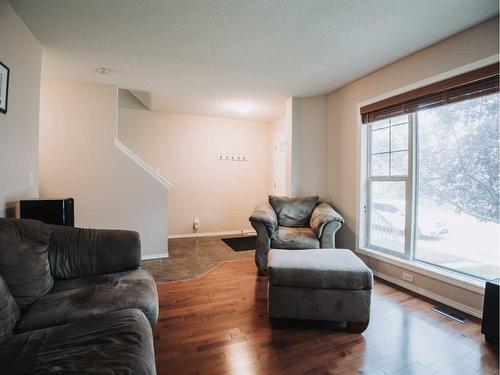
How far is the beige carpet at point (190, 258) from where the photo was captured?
292cm

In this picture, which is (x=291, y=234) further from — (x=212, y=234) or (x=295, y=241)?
(x=212, y=234)

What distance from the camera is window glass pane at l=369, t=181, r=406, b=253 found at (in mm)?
2701

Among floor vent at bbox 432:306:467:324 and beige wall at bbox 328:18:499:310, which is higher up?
beige wall at bbox 328:18:499:310


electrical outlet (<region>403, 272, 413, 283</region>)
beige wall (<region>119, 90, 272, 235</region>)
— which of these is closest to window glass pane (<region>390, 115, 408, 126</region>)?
electrical outlet (<region>403, 272, 413, 283</region>)

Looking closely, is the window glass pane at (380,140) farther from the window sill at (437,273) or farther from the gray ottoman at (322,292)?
the gray ottoman at (322,292)

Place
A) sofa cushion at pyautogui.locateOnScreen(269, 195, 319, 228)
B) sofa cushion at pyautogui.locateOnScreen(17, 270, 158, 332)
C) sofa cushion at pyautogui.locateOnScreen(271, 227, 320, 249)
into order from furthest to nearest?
sofa cushion at pyautogui.locateOnScreen(269, 195, 319, 228) < sofa cushion at pyautogui.locateOnScreen(271, 227, 320, 249) < sofa cushion at pyautogui.locateOnScreen(17, 270, 158, 332)

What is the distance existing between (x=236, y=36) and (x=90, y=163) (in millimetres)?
2430

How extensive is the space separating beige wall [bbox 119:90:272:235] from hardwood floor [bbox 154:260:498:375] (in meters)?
2.71

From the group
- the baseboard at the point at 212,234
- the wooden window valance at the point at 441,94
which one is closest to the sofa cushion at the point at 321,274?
the wooden window valance at the point at 441,94

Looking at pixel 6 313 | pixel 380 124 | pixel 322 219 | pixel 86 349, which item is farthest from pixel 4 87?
pixel 380 124

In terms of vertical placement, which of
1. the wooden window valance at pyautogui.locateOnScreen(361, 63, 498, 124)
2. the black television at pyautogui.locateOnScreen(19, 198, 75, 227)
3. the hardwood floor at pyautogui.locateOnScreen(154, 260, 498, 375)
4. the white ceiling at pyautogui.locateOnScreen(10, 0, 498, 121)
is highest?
the white ceiling at pyautogui.locateOnScreen(10, 0, 498, 121)

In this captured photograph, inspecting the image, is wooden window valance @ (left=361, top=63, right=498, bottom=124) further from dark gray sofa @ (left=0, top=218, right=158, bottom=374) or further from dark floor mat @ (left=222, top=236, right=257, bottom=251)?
dark gray sofa @ (left=0, top=218, right=158, bottom=374)

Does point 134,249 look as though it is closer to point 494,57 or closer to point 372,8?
point 372,8

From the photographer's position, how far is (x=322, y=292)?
1773 millimetres
